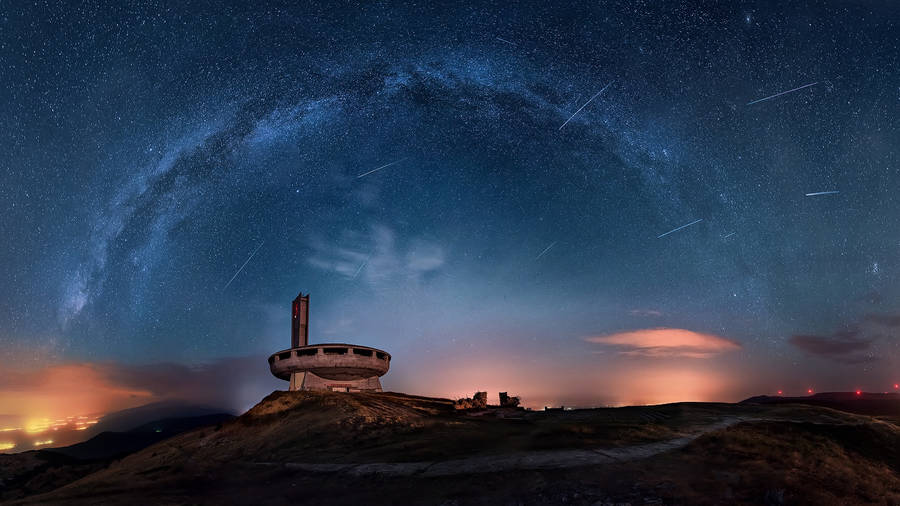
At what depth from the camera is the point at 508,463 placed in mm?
13352

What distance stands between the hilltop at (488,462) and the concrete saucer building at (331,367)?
9745 millimetres

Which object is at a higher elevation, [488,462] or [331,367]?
[331,367]

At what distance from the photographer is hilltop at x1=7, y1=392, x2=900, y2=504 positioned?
11055 mm

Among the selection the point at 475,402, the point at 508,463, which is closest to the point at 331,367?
the point at 475,402

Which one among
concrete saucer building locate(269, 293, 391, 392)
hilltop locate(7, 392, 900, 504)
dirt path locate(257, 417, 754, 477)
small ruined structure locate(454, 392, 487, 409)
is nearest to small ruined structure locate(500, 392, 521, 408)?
small ruined structure locate(454, 392, 487, 409)

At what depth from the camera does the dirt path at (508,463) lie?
13031 mm

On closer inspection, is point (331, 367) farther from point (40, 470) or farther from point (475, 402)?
point (40, 470)

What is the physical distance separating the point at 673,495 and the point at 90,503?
1606 cm

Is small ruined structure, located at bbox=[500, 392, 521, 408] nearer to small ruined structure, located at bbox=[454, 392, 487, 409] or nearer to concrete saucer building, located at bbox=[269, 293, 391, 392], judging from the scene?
small ruined structure, located at bbox=[454, 392, 487, 409]

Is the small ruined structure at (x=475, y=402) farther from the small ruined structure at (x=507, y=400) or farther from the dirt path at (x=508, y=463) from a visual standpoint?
the dirt path at (x=508, y=463)

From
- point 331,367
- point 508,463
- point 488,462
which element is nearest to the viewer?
point 508,463

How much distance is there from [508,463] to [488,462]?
0.68m

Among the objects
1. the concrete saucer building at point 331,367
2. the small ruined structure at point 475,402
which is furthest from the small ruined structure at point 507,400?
the concrete saucer building at point 331,367

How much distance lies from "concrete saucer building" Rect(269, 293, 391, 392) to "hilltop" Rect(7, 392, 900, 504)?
975 centimetres
